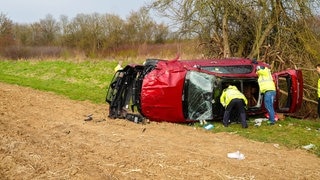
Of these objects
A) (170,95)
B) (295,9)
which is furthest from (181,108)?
(295,9)

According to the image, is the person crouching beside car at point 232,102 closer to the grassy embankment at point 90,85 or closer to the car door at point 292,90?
the grassy embankment at point 90,85

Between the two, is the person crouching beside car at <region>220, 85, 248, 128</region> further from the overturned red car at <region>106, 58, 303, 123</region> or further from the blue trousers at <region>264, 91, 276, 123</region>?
the blue trousers at <region>264, 91, 276, 123</region>

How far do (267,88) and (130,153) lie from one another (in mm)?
4811

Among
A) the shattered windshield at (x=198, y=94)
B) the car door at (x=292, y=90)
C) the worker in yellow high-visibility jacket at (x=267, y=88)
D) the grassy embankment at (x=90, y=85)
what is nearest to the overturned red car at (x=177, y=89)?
the shattered windshield at (x=198, y=94)

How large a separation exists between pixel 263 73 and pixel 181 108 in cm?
227

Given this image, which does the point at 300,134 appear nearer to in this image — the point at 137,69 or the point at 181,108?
the point at 181,108

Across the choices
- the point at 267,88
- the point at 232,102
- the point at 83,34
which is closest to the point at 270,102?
the point at 267,88

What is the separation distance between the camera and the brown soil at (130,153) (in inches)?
229

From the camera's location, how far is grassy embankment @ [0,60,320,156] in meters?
8.76

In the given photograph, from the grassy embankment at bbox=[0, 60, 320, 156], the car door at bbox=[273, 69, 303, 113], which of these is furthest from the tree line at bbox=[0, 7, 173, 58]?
the car door at bbox=[273, 69, 303, 113]

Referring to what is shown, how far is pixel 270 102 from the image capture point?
10227 millimetres

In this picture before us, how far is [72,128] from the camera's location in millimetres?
8844

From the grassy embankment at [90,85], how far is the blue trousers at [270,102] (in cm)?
28

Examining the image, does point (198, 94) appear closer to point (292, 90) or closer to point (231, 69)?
point (231, 69)
